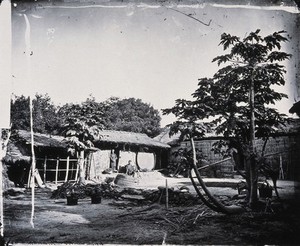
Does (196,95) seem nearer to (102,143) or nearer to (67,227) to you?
(67,227)

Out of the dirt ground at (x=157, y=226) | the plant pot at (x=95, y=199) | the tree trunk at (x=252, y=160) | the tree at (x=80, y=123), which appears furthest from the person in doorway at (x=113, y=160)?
the tree trunk at (x=252, y=160)

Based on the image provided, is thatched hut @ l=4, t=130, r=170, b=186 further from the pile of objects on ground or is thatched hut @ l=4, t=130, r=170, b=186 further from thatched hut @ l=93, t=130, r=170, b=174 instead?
the pile of objects on ground

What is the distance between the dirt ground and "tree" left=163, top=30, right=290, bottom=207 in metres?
0.73

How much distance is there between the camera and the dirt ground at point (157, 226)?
3939mm

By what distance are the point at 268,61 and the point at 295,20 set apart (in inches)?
30.9

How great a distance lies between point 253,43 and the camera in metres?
4.66

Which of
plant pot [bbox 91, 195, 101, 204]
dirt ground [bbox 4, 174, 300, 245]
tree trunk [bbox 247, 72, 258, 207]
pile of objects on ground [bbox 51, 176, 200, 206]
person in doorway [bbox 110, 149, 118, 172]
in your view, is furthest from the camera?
person in doorway [bbox 110, 149, 118, 172]

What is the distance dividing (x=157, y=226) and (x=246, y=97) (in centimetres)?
306

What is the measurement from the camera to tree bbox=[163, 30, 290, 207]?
4.58 metres

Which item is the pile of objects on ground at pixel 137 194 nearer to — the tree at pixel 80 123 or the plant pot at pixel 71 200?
the plant pot at pixel 71 200

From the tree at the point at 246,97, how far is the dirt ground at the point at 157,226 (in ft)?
2.39

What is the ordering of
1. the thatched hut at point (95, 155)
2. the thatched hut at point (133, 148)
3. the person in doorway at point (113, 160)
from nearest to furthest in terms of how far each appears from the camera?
1. the thatched hut at point (95, 155)
2. the thatched hut at point (133, 148)
3. the person in doorway at point (113, 160)

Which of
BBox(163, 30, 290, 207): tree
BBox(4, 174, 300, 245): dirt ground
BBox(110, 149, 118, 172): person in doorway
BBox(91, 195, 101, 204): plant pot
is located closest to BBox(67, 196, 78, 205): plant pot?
BBox(91, 195, 101, 204): plant pot

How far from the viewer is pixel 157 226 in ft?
14.7
